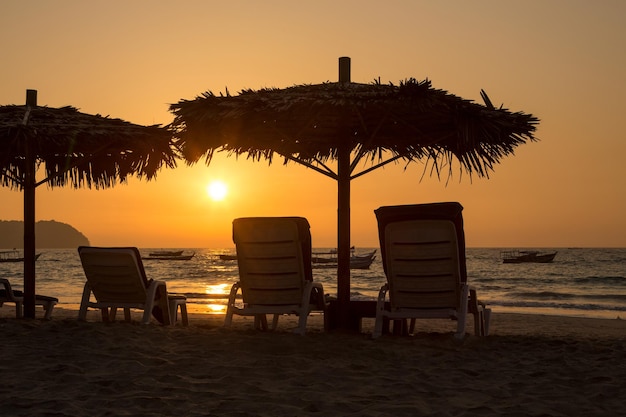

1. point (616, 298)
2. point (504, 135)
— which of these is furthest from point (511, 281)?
point (504, 135)

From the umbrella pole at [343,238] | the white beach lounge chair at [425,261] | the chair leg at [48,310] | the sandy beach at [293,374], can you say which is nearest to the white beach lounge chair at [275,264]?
the sandy beach at [293,374]

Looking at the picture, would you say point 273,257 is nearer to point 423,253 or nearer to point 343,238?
point 343,238

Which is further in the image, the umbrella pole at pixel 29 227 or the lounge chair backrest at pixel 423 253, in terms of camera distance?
the umbrella pole at pixel 29 227

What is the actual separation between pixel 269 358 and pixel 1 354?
6.44ft

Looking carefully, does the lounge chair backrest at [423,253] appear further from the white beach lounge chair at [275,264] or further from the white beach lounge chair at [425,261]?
the white beach lounge chair at [275,264]

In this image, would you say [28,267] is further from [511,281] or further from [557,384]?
[511,281]

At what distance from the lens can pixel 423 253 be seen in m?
6.39

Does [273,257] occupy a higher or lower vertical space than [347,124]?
lower

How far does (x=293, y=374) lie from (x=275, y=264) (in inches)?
84.7

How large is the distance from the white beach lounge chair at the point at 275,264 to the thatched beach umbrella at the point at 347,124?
2.69 ft

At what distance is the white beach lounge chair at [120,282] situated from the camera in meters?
7.11

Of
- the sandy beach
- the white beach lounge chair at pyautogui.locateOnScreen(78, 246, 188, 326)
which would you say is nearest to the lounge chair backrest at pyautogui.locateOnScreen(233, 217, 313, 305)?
the sandy beach

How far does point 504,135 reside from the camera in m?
7.16

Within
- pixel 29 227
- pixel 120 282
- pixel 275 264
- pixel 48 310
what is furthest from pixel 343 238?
pixel 29 227
